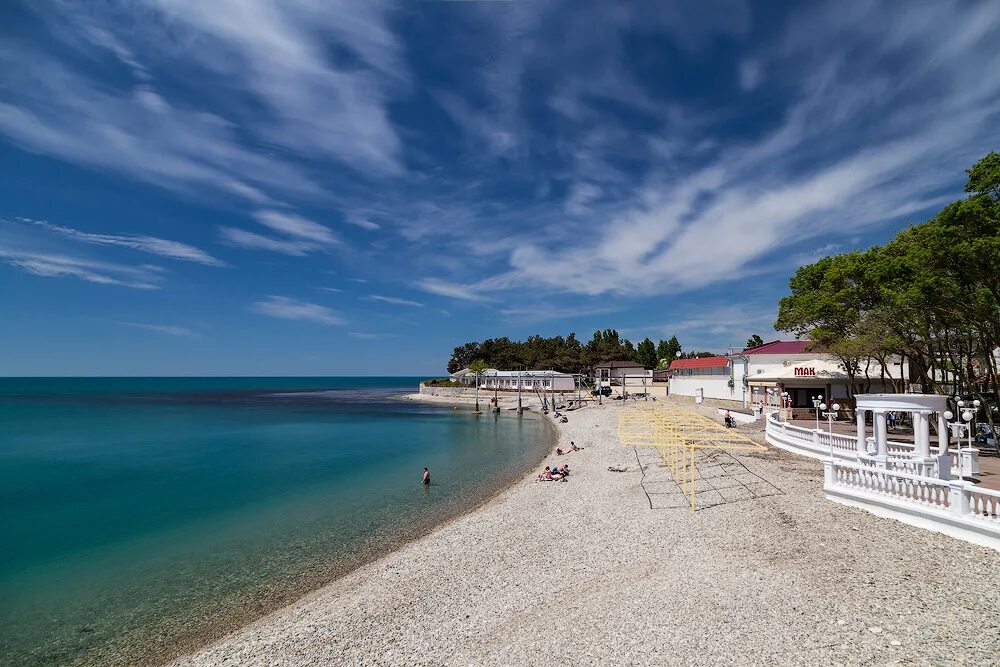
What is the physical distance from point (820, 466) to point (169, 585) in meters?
22.8

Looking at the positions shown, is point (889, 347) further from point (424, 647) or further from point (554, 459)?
point (424, 647)

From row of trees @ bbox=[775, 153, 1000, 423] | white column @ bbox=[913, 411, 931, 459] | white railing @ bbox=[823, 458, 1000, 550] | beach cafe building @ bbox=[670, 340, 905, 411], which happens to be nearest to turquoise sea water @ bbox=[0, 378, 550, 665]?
white railing @ bbox=[823, 458, 1000, 550]

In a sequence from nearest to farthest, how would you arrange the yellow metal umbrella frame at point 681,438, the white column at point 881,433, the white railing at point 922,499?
1. the white railing at point 922,499
2. the white column at point 881,433
3. the yellow metal umbrella frame at point 681,438

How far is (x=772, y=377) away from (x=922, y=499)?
83.7 feet

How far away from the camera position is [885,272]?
66.2 feet

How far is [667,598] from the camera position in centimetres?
1019

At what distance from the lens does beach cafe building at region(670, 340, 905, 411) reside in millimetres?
34656

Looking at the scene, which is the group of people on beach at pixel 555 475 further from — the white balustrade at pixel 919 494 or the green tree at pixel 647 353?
the green tree at pixel 647 353

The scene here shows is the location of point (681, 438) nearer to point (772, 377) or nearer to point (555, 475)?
point (555, 475)

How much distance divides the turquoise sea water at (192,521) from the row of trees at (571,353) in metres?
71.3

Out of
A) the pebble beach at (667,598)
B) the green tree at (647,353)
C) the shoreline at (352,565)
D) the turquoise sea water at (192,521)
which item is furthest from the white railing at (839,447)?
the green tree at (647,353)

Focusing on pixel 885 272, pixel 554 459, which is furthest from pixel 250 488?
pixel 885 272

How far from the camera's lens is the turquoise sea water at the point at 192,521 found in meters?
12.2

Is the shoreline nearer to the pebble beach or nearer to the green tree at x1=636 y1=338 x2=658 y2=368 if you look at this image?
the pebble beach
